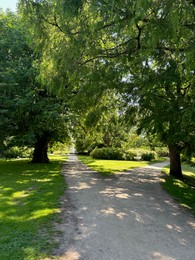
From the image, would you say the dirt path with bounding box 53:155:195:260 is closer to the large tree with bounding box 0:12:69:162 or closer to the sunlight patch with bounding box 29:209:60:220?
the sunlight patch with bounding box 29:209:60:220

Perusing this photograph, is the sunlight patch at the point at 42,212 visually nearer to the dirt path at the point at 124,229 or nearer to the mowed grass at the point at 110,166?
the dirt path at the point at 124,229

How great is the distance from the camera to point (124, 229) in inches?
194

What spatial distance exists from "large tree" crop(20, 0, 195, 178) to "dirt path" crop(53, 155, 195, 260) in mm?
2547

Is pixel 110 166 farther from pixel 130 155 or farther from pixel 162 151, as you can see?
pixel 162 151

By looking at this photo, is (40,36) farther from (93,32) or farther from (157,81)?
(157,81)

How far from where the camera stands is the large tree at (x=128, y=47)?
192 inches

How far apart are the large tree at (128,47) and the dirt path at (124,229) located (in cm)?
255

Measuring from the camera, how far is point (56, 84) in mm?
7379

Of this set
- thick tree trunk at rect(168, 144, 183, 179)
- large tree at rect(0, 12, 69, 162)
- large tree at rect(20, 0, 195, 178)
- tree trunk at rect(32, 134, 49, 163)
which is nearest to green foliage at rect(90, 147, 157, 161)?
tree trunk at rect(32, 134, 49, 163)

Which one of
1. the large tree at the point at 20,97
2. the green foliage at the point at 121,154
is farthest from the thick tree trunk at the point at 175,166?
the green foliage at the point at 121,154

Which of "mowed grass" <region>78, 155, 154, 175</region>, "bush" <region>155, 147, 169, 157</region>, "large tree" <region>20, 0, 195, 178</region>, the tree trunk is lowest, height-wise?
"mowed grass" <region>78, 155, 154, 175</region>

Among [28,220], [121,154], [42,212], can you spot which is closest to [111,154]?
[121,154]

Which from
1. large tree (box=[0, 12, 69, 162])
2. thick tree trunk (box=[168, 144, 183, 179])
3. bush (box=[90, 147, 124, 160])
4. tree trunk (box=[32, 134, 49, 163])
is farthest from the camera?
bush (box=[90, 147, 124, 160])

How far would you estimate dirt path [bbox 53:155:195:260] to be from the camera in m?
3.86
